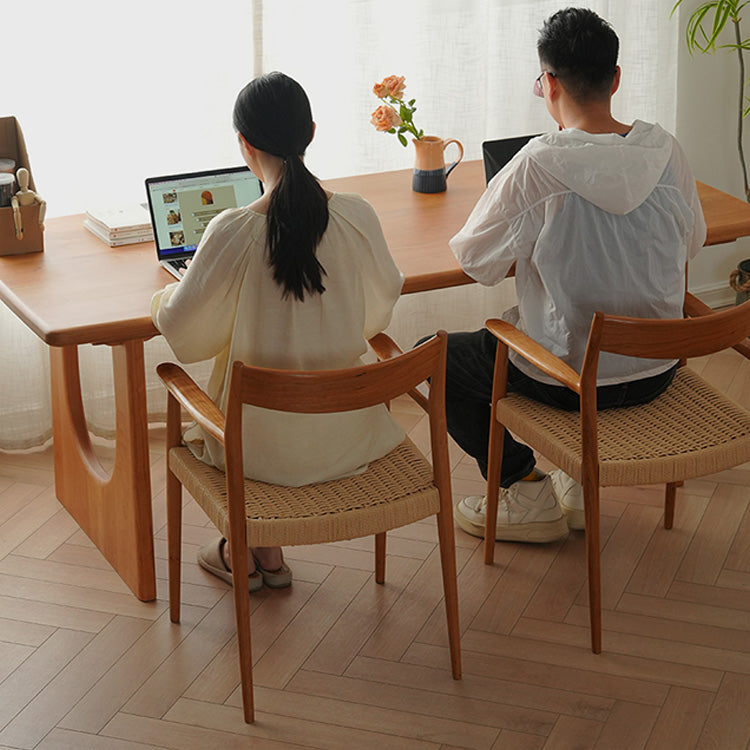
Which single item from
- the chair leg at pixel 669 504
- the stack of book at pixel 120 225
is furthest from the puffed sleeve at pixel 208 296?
the chair leg at pixel 669 504

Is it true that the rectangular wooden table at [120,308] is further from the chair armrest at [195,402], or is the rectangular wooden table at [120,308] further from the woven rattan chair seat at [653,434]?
the woven rattan chair seat at [653,434]

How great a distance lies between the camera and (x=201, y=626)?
2.41m

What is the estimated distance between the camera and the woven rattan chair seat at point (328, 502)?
78.2 inches

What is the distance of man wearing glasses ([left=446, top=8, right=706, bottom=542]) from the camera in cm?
221

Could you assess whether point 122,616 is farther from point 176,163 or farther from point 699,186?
point 699,186

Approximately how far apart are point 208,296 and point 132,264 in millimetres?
538

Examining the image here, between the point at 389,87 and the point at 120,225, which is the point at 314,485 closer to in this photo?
the point at 120,225

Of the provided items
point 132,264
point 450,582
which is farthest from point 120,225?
point 450,582

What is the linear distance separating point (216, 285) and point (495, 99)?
181 cm

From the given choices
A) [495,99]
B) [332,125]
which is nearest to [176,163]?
[332,125]

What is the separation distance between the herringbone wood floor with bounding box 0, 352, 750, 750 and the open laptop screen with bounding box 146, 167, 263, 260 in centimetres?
75

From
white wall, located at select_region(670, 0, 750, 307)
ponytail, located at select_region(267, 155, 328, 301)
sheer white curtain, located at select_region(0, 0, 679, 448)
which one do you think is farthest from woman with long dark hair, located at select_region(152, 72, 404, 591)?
white wall, located at select_region(670, 0, 750, 307)

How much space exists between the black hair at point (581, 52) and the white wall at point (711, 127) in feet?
5.28

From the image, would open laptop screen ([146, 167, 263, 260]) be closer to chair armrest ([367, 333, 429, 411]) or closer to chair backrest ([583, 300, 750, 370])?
chair armrest ([367, 333, 429, 411])
